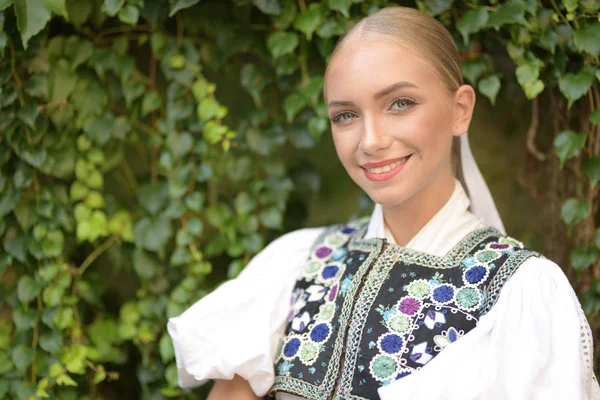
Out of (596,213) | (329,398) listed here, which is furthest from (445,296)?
(596,213)

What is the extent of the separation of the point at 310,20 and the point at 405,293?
0.70 m

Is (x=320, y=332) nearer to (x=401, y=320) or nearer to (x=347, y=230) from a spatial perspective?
(x=401, y=320)

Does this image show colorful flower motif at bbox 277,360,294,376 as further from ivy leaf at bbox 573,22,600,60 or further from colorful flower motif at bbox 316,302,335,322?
ivy leaf at bbox 573,22,600,60

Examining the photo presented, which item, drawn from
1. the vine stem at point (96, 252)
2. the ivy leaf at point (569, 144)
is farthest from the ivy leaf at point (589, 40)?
the vine stem at point (96, 252)

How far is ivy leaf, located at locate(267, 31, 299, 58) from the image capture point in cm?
156

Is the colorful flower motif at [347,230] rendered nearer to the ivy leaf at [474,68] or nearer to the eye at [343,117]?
the eye at [343,117]

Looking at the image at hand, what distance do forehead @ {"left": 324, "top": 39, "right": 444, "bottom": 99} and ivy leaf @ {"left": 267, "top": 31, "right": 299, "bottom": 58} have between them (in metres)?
0.39

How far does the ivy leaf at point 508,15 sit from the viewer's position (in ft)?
4.49

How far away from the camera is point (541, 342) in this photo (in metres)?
1.04

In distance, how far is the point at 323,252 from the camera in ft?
4.64

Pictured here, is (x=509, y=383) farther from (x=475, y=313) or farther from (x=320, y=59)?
(x=320, y=59)

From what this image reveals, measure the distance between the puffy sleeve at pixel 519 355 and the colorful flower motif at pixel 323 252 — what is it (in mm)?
393

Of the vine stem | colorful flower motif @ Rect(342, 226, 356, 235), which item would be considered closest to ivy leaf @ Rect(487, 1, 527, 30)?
colorful flower motif @ Rect(342, 226, 356, 235)

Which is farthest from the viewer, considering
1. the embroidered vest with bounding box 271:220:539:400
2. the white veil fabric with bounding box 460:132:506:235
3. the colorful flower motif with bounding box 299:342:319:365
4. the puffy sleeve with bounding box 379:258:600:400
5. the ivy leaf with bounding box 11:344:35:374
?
the ivy leaf with bounding box 11:344:35:374
